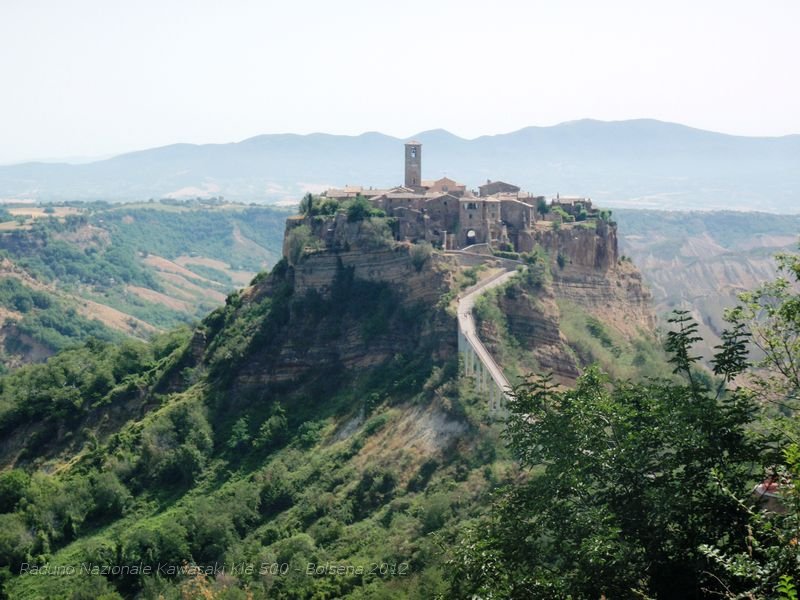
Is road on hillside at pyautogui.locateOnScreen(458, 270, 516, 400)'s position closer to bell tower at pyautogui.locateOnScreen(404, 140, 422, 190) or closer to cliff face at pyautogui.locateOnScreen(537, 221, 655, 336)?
cliff face at pyautogui.locateOnScreen(537, 221, 655, 336)

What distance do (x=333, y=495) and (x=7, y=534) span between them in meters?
15.9

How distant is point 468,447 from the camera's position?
39.9 m

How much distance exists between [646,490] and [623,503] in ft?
2.35

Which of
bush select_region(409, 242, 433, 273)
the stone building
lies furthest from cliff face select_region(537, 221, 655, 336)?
bush select_region(409, 242, 433, 273)

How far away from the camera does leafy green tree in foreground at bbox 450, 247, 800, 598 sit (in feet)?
63.8

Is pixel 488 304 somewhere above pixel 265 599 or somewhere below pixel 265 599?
above

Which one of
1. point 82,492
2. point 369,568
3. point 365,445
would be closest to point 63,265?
point 82,492

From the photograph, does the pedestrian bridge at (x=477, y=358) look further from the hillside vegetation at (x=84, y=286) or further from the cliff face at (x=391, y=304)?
the hillside vegetation at (x=84, y=286)

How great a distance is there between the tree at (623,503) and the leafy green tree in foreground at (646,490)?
0.03 metres

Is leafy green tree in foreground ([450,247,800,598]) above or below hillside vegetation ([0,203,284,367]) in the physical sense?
above

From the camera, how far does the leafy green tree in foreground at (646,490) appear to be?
19.4 metres

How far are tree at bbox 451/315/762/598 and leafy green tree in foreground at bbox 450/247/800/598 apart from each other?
30 mm

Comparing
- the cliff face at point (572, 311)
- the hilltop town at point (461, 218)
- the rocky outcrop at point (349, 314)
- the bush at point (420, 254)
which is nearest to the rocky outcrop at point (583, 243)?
the cliff face at point (572, 311)

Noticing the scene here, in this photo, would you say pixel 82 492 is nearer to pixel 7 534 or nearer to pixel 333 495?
pixel 7 534
